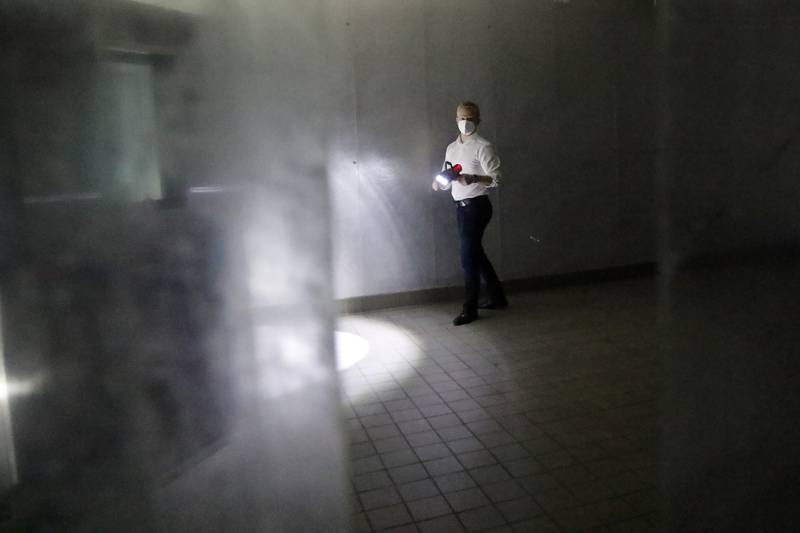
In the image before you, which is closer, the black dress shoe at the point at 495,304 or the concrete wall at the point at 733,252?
the concrete wall at the point at 733,252

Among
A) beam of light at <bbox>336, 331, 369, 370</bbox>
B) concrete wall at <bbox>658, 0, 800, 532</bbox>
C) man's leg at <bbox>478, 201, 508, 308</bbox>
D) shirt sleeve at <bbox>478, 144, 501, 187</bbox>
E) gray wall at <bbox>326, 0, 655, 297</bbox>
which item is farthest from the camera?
gray wall at <bbox>326, 0, 655, 297</bbox>

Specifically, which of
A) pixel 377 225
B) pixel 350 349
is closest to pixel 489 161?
pixel 377 225

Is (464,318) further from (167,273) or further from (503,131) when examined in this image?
(167,273)

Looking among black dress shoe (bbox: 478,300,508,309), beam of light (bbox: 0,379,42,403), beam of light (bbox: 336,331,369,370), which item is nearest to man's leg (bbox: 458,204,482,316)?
black dress shoe (bbox: 478,300,508,309)

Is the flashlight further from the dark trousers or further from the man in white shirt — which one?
the dark trousers

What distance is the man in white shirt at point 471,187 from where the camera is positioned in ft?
18.1

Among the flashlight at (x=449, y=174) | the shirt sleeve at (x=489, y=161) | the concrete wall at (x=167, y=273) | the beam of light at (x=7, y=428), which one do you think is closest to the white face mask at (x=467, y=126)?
the shirt sleeve at (x=489, y=161)

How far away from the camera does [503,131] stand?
20.9ft

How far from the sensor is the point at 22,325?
1.61 meters

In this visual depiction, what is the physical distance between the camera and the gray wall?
19.6ft

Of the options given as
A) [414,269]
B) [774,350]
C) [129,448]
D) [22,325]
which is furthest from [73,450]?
[414,269]

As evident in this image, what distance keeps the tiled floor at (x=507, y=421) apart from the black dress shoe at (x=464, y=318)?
74 millimetres

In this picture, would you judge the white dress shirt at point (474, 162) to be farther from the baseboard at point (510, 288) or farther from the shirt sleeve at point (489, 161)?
the baseboard at point (510, 288)

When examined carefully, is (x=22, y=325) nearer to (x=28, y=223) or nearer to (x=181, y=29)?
(x=28, y=223)
